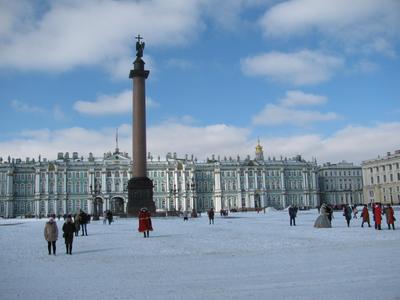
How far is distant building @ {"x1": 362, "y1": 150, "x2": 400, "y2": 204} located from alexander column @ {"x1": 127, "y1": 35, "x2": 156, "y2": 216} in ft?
223

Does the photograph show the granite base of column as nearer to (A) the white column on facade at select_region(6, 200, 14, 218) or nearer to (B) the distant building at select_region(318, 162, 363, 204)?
(A) the white column on facade at select_region(6, 200, 14, 218)

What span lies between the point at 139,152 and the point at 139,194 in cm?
398

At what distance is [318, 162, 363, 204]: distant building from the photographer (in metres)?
126

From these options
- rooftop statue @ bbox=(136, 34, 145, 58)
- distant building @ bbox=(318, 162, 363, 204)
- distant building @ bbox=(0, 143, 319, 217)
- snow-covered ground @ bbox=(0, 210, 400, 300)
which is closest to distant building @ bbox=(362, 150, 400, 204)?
distant building @ bbox=(0, 143, 319, 217)

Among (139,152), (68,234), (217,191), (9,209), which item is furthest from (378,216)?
(9,209)

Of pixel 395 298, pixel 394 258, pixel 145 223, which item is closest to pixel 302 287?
pixel 395 298

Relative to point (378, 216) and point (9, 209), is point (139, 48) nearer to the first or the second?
point (378, 216)

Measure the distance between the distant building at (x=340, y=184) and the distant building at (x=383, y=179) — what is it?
16.0m

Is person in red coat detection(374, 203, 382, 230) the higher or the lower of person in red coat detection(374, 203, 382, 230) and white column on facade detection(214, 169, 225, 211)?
the lower

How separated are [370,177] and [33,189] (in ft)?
234

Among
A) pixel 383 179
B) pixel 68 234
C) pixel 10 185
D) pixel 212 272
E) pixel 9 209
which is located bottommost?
pixel 212 272

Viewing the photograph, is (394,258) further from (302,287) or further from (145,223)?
(145,223)

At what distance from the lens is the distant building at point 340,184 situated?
4953 inches

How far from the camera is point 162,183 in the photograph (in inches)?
4198
